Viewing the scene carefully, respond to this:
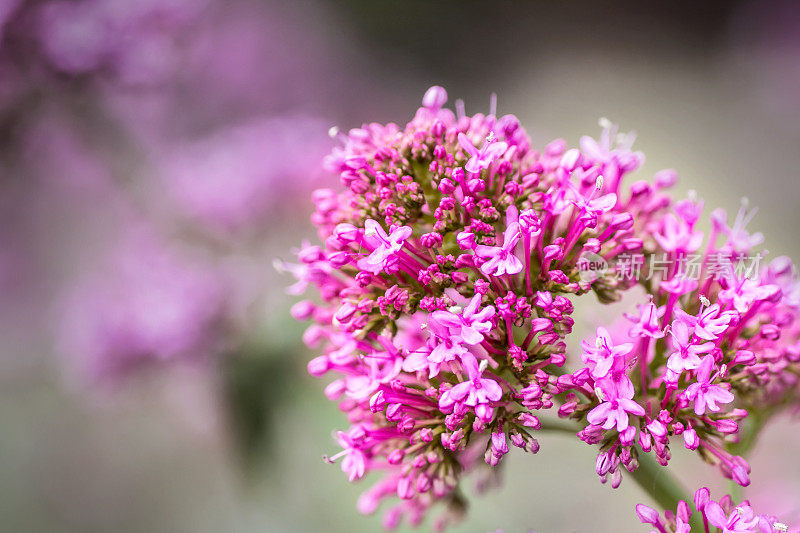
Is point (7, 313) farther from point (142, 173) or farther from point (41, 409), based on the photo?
point (142, 173)

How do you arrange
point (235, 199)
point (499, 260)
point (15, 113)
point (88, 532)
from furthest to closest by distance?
1. point (88, 532)
2. point (235, 199)
3. point (15, 113)
4. point (499, 260)

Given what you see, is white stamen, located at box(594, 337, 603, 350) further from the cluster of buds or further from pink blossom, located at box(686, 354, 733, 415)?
pink blossom, located at box(686, 354, 733, 415)

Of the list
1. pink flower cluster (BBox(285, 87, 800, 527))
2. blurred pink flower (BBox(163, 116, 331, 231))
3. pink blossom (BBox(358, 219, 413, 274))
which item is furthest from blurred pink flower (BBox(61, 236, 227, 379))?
pink blossom (BBox(358, 219, 413, 274))

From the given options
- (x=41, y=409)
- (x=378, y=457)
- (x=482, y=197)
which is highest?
(x=41, y=409)

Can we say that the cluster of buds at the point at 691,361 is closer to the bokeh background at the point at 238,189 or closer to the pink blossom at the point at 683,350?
the pink blossom at the point at 683,350

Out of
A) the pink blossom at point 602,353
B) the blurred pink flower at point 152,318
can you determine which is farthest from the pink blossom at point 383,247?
the blurred pink flower at point 152,318

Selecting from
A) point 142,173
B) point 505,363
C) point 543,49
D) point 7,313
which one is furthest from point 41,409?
point 543,49

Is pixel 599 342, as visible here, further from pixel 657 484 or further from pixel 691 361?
pixel 657 484

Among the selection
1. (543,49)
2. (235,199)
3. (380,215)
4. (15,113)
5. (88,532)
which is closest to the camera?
(380,215)
